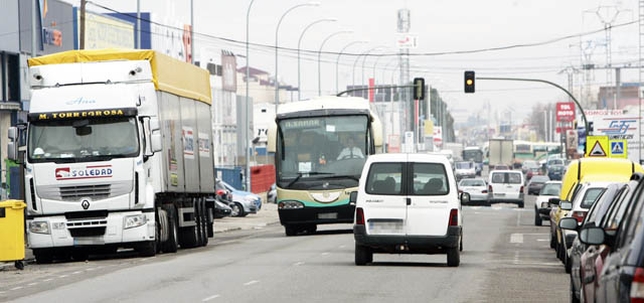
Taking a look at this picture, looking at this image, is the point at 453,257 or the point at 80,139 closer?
the point at 453,257

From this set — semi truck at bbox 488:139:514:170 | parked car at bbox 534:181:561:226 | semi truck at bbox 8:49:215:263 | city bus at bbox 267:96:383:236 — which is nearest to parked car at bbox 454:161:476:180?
semi truck at bbox 488:139:514:170

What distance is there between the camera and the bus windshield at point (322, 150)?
3669 cm

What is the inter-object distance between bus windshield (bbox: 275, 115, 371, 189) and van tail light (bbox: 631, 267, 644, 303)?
28.6 m

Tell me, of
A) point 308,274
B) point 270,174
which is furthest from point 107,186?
point 270,174

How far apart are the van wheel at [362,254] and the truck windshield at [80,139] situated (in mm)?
5612

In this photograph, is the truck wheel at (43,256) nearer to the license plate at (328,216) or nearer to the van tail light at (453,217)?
the van tail light at (453,217)

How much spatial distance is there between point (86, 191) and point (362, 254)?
20.7ft

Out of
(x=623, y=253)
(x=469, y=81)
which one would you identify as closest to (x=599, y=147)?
(x=469, y=81)

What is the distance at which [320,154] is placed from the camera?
3694 centimetres

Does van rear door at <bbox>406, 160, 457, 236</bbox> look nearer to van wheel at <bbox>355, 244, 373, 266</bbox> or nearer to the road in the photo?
the road

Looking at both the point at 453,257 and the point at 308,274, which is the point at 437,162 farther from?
the point at 308,274

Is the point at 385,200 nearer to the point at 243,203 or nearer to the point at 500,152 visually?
the point at 243,203

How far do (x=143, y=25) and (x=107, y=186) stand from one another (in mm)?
54714

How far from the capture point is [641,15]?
90688 millimetres
